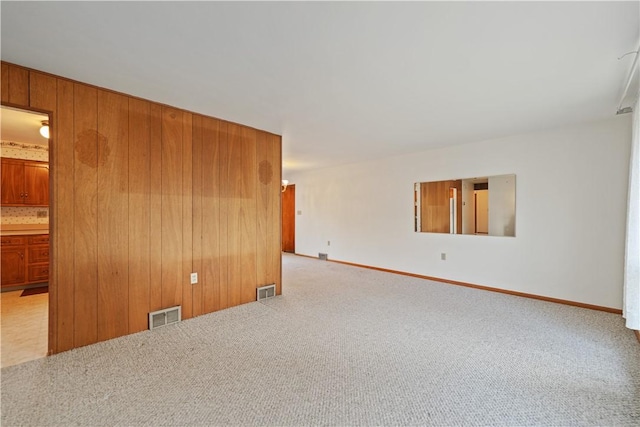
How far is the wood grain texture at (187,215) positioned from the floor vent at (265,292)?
0.89 meters

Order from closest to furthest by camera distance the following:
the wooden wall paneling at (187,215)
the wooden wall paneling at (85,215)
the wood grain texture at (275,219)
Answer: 1. the wooden wall paneling at (85,215)
2. the wooden wall paneling at (187,215)
3. the wood grain texture at (275,219)

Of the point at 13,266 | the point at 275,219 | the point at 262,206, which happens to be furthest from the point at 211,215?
the point at 13,266

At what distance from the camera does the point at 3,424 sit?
1562 mm

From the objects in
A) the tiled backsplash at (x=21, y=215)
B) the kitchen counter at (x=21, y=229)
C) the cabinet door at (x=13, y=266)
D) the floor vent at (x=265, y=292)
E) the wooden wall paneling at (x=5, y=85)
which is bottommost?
the floor vent at (x=265, y=292)

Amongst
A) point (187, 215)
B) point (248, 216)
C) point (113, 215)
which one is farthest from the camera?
point (248, 216)

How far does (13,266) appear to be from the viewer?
14.0 feet

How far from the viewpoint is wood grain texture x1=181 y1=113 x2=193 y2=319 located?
3129mm

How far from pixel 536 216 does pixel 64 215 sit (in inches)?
215

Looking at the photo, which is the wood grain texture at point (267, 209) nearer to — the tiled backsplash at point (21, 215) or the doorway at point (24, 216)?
the doorway at point (24, 216)

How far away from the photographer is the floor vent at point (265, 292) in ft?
12.5

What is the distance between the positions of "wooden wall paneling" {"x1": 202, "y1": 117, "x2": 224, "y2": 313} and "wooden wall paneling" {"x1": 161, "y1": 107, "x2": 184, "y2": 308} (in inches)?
10.7

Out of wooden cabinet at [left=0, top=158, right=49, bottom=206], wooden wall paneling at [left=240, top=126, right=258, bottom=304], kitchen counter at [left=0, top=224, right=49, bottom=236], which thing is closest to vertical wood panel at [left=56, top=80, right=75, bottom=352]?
wooden wall paneling at [left=240, top=126, right=258, bottom=304]

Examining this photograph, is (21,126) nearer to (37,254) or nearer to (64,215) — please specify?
(37,254)

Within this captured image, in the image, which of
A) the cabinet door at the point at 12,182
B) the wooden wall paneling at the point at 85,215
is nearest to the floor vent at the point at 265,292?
the wooden wall paneling at the point at 85,215
